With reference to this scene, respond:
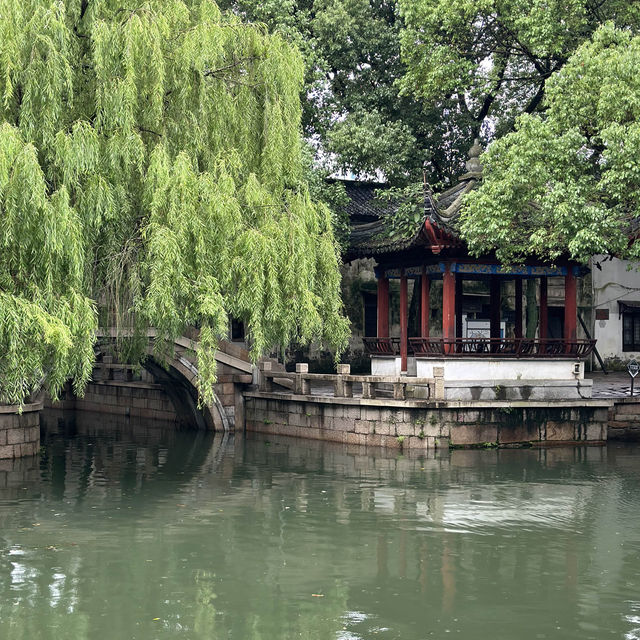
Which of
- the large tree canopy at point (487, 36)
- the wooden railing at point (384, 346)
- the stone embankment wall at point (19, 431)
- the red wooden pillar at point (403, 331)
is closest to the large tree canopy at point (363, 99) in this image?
the large tree canopy at point (487, 36)

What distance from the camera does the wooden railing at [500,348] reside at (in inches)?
817

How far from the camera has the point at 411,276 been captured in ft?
74.8

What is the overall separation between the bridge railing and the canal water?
133 centimetres

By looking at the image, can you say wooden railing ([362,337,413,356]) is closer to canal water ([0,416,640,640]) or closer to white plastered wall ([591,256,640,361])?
canal water ([0,416,640,640])

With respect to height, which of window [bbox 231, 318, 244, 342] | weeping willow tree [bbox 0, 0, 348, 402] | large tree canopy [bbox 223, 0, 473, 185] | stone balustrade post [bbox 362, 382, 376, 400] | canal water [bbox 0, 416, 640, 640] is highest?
large tree canopy [bbox 223, 0, 473, 185]

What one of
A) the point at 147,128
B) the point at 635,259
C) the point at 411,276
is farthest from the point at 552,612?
the point at 411,276

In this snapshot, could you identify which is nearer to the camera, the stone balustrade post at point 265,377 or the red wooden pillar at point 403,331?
the red wooden pillar at point 403,331

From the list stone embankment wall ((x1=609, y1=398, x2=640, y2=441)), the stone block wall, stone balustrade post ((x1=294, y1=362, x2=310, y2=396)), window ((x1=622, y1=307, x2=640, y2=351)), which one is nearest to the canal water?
stone embankment wall ((x1=609, y1=398, x2=640, y2=441))

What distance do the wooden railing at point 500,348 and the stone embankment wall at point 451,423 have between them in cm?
125

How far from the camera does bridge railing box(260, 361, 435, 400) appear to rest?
1983 centimetres

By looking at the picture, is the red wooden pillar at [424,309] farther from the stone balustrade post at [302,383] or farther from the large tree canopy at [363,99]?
the large tree canopy at [363,99]

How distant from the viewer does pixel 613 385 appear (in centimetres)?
2572

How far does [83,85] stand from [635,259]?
10.5m

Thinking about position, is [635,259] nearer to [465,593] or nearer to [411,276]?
[411,276]
